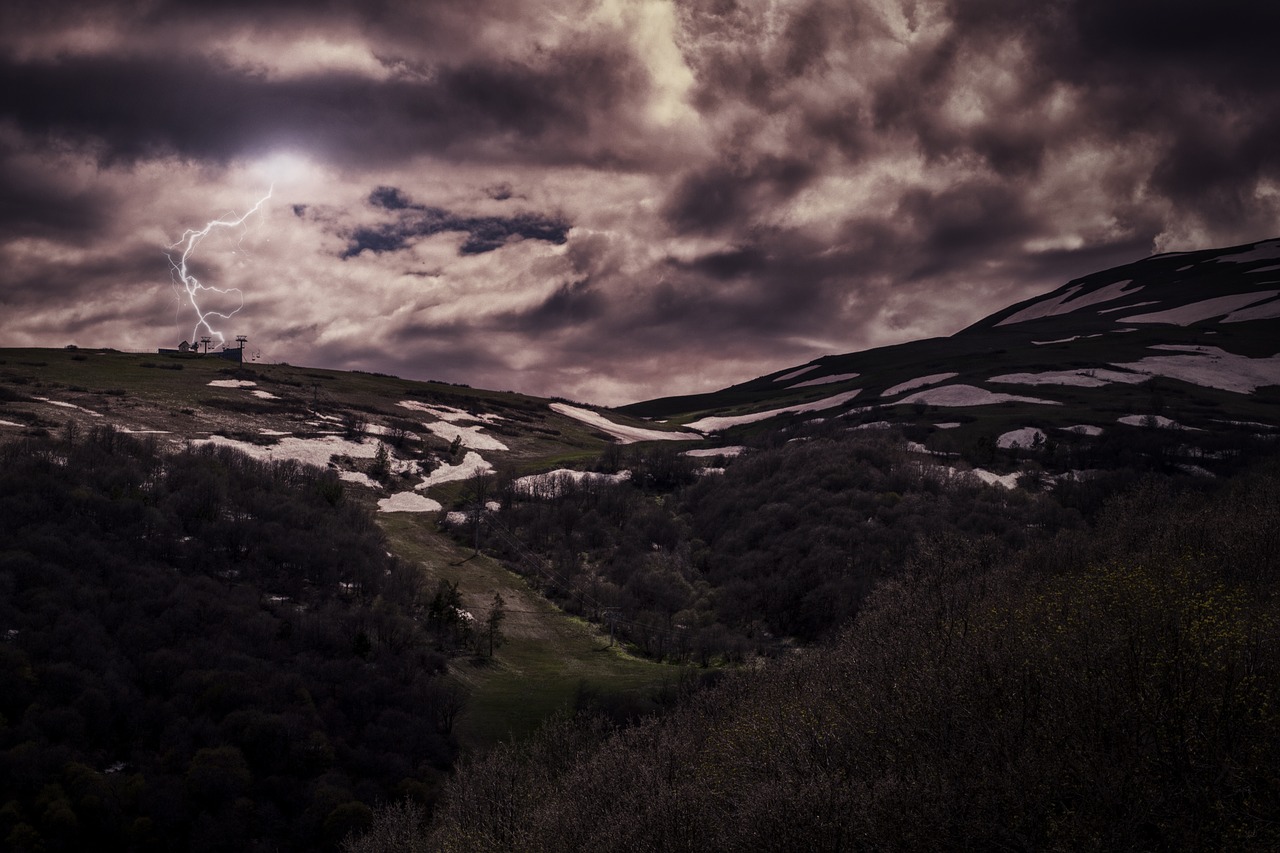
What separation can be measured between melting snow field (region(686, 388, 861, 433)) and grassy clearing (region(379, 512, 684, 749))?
3656 inches

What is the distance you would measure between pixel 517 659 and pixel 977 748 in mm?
39030

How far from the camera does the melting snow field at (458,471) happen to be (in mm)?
96438

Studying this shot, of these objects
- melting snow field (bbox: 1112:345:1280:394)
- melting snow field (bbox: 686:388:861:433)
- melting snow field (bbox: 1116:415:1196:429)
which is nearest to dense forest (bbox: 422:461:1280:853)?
melting snow field (bbox: 1116:415:1196:429)

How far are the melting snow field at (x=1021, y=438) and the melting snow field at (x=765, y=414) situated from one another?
50.5 m

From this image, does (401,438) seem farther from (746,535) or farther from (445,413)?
(746,535)

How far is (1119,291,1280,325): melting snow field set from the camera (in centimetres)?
18588

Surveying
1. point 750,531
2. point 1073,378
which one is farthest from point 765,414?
point 750,531

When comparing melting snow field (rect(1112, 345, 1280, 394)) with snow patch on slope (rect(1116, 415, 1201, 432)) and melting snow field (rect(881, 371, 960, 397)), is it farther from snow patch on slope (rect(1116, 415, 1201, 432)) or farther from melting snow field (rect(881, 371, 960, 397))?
snow patch on slope (rect(1116, 415, 1201, 432))

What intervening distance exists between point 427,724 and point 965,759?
31781mm

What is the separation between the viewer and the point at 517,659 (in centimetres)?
6122

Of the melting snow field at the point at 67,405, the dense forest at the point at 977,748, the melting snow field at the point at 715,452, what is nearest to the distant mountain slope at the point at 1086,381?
the melting snow field at the point at 715,452

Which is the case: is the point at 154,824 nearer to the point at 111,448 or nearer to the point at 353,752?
the point at 353,752

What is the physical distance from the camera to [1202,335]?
16412 cm

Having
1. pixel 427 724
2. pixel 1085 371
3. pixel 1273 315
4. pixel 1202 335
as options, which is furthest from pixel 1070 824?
pixel 1273 315
